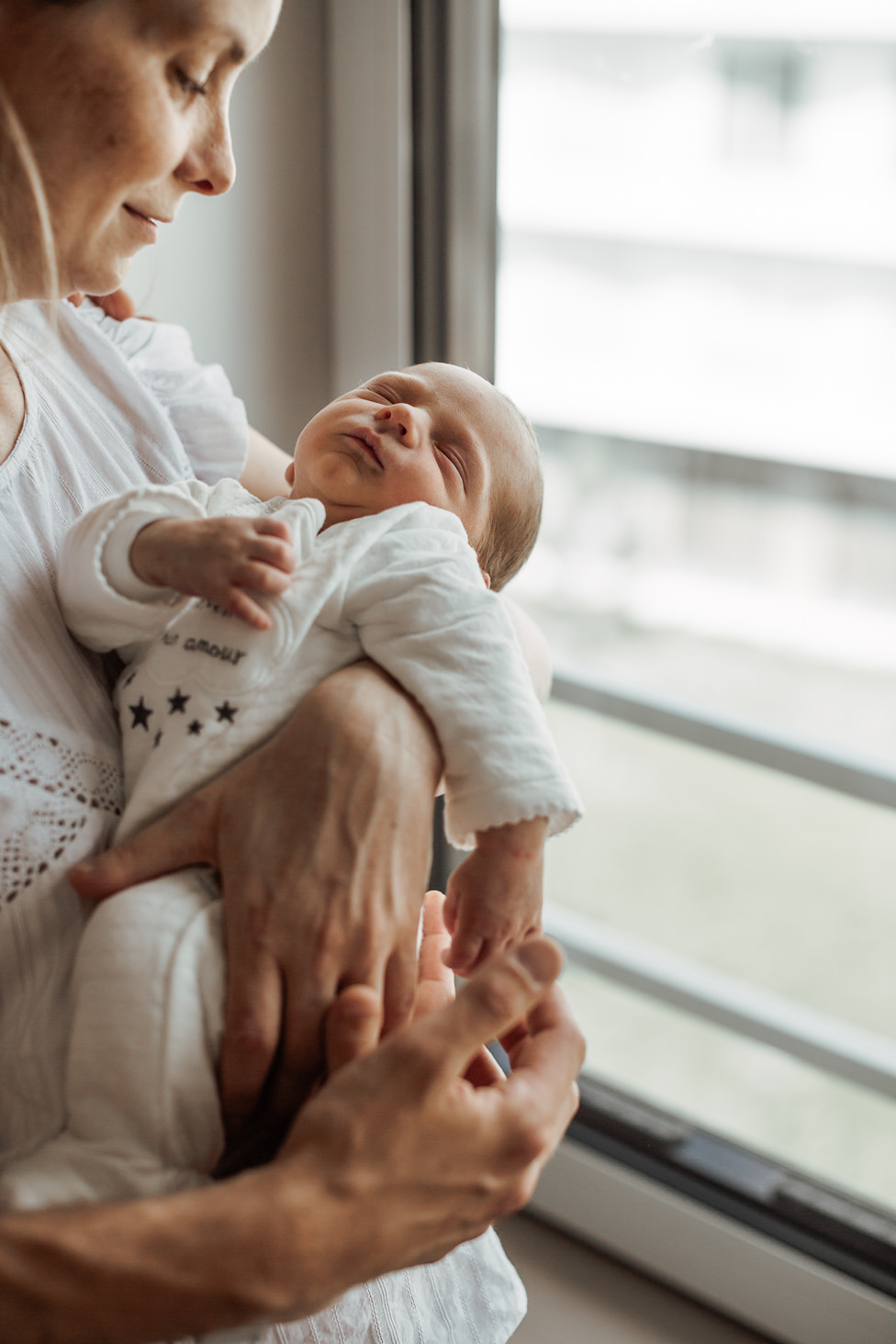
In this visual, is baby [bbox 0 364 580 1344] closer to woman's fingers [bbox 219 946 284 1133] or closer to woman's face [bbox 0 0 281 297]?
woman's fingers [bbox 219 946 284 1133]

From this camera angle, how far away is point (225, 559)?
0.78 metres

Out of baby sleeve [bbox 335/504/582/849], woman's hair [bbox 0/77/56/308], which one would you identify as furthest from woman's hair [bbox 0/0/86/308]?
baby sleeve [bbox 335/504/582/849]

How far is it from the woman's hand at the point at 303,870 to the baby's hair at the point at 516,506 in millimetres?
367

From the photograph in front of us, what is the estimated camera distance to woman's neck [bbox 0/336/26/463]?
93 cm

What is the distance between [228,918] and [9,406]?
20.4 inches

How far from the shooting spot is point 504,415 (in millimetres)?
1091

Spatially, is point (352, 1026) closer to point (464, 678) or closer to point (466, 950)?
point (466, 950)

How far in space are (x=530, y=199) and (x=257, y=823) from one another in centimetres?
133

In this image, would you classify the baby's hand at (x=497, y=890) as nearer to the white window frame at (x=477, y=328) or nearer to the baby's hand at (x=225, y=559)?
the baby's hand at (x=225, y=559)

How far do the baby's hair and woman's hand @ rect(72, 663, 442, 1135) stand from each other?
367mm

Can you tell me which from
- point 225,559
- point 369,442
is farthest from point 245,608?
point 369,442

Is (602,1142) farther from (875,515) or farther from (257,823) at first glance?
(257,823)

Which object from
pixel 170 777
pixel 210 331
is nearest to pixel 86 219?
pixel 170 777

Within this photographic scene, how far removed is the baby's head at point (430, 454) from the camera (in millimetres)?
992
